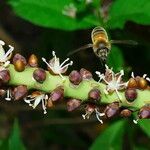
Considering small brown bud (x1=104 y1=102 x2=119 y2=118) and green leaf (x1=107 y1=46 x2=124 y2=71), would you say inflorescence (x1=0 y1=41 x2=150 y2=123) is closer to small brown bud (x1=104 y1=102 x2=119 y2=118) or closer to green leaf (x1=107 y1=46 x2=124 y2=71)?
small brown bud (x1=104 y1=102 x2=119 y2=118)

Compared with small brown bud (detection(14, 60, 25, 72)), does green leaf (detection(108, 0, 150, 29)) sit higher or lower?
higher

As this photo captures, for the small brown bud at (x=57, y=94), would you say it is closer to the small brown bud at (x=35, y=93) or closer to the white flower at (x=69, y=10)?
the small brown bud at (x=35, y=93)

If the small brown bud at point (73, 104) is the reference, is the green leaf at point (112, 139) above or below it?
above

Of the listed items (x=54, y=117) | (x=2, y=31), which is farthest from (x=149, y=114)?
(x=2, y=31)

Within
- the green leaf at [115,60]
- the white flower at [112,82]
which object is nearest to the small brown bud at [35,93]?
the white flower at [112,82]

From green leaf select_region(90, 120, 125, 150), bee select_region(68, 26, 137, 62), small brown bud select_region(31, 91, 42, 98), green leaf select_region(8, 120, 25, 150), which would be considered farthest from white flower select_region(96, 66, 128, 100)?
green leaf select_region(90, 120, 125, 150)

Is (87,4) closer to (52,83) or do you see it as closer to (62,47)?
(52,83)
